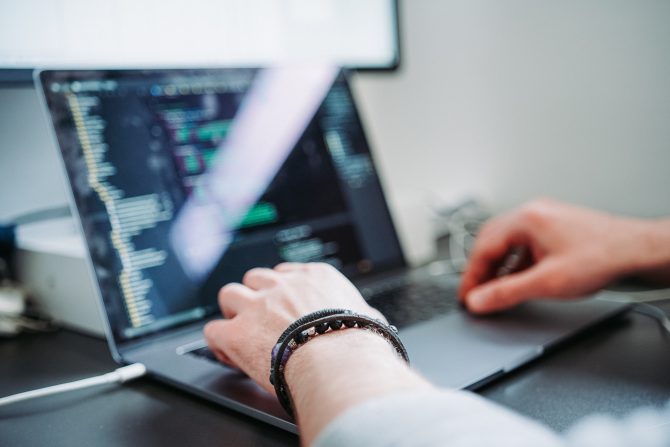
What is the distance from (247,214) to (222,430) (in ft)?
1.04

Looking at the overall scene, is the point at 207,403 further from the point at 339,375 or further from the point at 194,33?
the point at 194,33

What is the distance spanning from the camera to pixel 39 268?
67 centimetres

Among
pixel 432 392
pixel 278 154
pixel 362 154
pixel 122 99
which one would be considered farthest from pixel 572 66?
pixel 432 392

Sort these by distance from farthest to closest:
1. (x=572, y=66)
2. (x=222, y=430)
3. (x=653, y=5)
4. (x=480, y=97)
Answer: (x=480, y=97) < (x=572, y=66) < (x=653, y=5) < (x=222, y=430)

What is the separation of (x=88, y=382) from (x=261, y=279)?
16 centimetres

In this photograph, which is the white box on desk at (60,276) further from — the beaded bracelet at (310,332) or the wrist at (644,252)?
the wrist at (644,252)

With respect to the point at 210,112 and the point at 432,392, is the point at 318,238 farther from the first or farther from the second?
the point at 432,392

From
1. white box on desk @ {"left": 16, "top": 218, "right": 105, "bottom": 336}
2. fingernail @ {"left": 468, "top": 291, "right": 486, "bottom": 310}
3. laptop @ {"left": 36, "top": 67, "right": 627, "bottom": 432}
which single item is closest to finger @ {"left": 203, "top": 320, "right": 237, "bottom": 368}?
laptop @ {"left": 36, "top": 67, "right": 627, "bottom": 432}

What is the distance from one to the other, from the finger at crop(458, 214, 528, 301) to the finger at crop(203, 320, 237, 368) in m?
0.31

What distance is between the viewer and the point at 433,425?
269 mm

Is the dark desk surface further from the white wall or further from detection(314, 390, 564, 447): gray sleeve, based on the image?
the white wall

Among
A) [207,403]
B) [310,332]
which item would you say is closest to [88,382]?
[207,403]

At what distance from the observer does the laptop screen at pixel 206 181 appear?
572mm

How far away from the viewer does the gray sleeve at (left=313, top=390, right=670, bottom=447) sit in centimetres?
26
